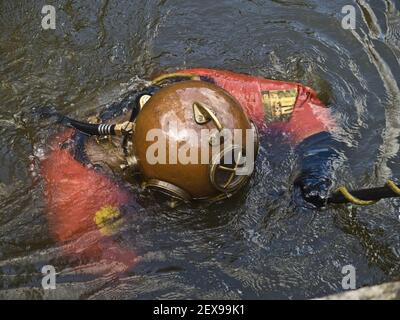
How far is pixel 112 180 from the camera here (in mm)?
3557

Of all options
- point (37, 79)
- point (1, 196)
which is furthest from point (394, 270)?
point (37, 79)

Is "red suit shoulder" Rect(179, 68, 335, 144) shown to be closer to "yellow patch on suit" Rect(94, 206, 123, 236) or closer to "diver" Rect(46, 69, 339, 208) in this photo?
"diver" Rect(46, 69, 339, 208)

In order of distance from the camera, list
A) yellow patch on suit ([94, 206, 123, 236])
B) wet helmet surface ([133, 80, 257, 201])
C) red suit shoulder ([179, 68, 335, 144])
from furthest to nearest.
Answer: red suit shoulder ([179, 68, 335, 144]) < yellow patch on suit ([94, 206, 123, 236]) < wet helmet surface ([133, 80, 257, 201])

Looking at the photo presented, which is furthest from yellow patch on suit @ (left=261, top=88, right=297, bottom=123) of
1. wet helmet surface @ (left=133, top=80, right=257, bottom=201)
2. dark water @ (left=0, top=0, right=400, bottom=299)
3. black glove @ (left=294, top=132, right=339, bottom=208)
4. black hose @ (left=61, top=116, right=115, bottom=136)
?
black hose @ (left=61, top=116, right=115, bottom=136)

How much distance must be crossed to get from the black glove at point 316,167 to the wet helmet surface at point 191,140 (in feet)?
1.45

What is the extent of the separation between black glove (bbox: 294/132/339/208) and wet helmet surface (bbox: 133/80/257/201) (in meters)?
0.44

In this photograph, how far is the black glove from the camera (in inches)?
132

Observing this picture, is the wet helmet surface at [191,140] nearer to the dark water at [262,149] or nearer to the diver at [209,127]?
the diver at [209,127]

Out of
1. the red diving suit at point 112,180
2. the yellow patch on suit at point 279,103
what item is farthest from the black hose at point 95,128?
the yellow patch on suit at point 279,103

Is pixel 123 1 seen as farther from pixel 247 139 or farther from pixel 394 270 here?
pixel 394 270

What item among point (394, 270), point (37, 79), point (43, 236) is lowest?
point (394, 270)

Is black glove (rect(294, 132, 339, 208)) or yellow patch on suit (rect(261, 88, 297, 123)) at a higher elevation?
yellow patch on suit (rect(261, 88, 297, 123))

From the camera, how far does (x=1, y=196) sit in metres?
3.81
